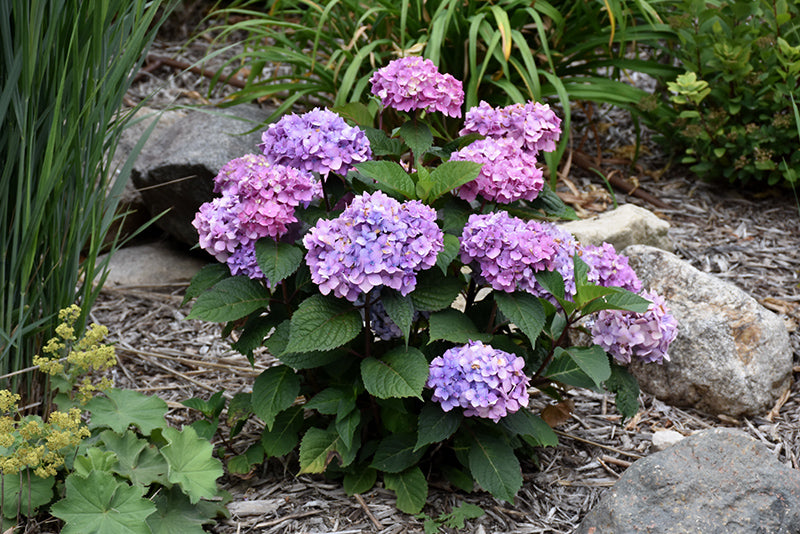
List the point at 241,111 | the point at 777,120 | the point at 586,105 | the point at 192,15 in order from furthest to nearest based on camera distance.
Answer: the point at 192,15
the point at 586,105
the point at 241,111
the point at 777,120

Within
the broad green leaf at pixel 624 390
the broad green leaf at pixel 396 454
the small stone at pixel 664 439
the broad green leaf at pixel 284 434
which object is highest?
the broad green leaf at pixel 624 390

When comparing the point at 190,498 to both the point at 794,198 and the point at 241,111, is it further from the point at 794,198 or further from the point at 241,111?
the point at 794,198

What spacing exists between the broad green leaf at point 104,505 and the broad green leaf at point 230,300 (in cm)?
38

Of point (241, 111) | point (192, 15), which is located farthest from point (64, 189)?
point (192, 15)

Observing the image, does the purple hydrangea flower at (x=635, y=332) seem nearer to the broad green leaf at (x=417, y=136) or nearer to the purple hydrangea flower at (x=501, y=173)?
the purple hydrangea flower at (x=501, y=173)

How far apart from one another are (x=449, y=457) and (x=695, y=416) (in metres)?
0.85

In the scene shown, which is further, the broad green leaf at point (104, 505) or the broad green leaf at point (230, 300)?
the broad green leaf at point (230, 300)

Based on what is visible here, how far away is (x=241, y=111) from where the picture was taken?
3465 millimetres

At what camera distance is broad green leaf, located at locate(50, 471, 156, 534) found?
59.2 inches

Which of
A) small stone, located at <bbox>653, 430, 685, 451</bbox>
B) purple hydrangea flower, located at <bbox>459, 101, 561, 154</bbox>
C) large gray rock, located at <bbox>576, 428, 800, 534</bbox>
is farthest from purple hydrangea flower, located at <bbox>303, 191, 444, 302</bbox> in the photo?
small stone, located at <bbox>653, 430, 685, 451</bbox>

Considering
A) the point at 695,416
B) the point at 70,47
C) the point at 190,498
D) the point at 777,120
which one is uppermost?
the point at 70,47

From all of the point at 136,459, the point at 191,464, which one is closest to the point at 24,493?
the point at 136,459

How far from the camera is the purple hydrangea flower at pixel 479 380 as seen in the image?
1.58 meters

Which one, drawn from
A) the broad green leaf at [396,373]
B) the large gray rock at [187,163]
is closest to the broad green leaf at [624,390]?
the broad green leaf at [396,373]
